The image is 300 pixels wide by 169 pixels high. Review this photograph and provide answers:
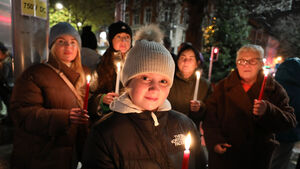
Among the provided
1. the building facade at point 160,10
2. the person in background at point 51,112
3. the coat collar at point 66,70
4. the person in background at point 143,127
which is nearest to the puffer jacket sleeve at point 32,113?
the person in background at point 51,112

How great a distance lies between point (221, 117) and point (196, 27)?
702cm

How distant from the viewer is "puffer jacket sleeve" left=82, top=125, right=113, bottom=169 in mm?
1375

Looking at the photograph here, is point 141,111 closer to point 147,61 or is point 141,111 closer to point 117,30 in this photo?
point 147,61

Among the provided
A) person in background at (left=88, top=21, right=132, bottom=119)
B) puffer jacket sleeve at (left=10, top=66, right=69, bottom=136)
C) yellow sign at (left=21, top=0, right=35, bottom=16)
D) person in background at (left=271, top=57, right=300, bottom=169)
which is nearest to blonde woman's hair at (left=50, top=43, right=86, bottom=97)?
person in background at (left=88, top=21, right=132, bottom=119)

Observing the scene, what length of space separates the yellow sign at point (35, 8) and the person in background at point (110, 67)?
40.8 inches

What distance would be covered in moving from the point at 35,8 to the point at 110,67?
137 centimetres

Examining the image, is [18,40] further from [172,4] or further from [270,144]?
[172,4]

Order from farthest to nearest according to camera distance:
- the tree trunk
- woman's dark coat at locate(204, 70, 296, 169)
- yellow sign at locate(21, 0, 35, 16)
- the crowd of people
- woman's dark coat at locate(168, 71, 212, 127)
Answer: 1. the tree trunk
2. woman's dark coat at locate(168, 71, 212, 127)
3. yellow sign at locate(21, 0, 35, 16)
4. woman's dark coat at locate(204, 70, 296, 169)
5. the crowd of people

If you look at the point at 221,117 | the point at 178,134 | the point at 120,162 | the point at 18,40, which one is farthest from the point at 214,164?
the point at 18,40

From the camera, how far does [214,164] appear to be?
287 centimetres

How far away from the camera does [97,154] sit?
139cm

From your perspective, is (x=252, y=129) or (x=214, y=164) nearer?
(x=252, y=129)

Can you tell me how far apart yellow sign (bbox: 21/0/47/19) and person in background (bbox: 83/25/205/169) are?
2027 millimetres

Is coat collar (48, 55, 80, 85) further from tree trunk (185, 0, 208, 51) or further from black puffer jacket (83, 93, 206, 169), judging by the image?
tree trunk (185, 0, 208, 51)
